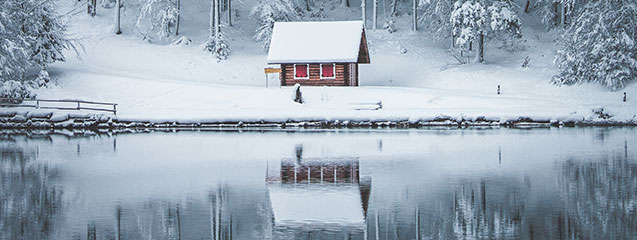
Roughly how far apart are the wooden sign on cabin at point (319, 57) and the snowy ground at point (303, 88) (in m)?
1.99

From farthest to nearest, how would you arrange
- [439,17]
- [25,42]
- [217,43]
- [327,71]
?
[439,17], [217,43], [327,71], [25,42]

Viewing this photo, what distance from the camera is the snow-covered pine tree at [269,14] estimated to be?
68125 millimetres

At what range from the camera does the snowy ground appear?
4681cm

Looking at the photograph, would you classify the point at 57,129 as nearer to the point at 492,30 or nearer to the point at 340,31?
the point at 340,31

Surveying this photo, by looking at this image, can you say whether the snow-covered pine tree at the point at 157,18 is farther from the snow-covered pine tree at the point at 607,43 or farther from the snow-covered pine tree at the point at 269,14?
the snow-covered pine tree at the point at 607,43

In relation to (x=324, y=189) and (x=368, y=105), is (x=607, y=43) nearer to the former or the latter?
(x=368, y=105)

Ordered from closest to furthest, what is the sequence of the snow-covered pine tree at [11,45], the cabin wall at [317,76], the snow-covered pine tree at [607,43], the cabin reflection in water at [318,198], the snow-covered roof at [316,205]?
1. the cabin reflection in water at [318,198]
2. the snow-covered roof at [316,205]
3. the snow-covered pine tree at [11,45]
4. the snow-covered pine tree at [607,43]
5. the cabin wall at [317,76]

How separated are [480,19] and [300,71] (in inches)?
569

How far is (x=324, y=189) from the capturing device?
66.7 feet

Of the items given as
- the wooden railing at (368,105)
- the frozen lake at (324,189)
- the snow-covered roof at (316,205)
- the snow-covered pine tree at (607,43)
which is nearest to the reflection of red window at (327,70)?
the wooden railing at (368,105)

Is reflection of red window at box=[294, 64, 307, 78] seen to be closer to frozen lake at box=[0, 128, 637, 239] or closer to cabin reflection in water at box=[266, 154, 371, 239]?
frozen lake at box=[0, 128, 637, 239]

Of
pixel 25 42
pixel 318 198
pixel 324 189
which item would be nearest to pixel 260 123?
pixel 25 42

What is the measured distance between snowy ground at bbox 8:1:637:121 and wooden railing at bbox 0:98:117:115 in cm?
121

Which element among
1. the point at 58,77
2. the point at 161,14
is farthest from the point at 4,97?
the point at 161,14
